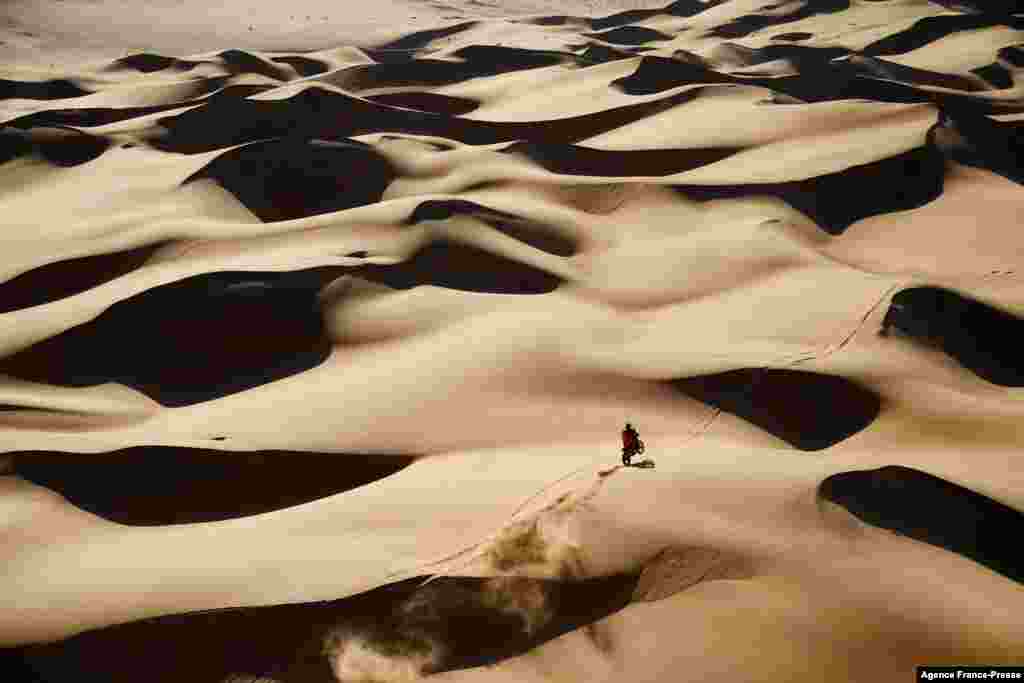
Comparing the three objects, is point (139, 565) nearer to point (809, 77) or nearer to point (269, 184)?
point (269, 184)

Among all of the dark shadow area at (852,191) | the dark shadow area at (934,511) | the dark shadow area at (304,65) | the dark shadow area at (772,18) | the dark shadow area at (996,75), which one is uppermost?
the dark shadow area at (772,18)

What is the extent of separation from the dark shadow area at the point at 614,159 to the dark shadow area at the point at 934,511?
17.2ft

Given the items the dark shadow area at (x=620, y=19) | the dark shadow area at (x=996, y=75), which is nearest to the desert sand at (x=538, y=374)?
the dark shadow area at (x=996, y=75)

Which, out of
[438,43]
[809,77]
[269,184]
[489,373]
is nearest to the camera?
[489,373]

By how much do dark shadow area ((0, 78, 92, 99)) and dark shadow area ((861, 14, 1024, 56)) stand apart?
11187 mm

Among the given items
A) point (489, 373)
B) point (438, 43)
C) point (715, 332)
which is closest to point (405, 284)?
point (489, 373)

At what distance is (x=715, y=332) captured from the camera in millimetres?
4484

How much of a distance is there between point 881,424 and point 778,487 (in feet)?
3.36

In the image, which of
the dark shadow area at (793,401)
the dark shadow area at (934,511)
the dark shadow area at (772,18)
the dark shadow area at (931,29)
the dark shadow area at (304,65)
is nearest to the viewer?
the dark shadow area at (934,511)

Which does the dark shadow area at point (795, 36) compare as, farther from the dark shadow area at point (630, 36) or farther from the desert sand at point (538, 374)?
the desert sand at point (538, 374)

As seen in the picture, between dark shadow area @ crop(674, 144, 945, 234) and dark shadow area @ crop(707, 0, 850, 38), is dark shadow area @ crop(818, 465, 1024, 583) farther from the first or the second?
dark shadow area @ crop(707, 0, 850, 38)

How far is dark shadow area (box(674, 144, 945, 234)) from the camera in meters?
6.57

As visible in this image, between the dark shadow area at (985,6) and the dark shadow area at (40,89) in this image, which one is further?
the dark shadow area at (985,6)

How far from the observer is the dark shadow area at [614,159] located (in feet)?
25.9
